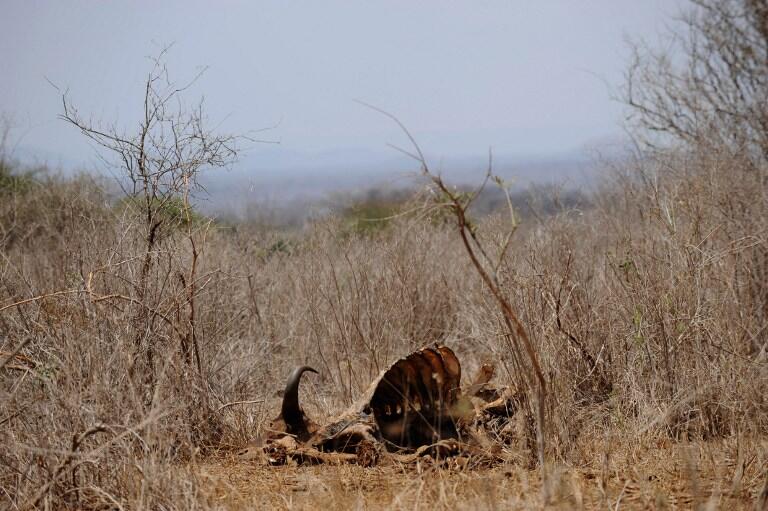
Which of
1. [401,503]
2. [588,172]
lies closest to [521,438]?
[401,503]

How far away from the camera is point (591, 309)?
4602 millimetres

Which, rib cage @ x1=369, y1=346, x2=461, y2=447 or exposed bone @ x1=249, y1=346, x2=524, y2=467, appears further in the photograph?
rib cage @ x1=369, y1=346, x2=461, y2=447

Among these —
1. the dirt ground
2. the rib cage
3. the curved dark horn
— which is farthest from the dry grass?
the rib cage

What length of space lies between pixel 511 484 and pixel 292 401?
3.96 ft

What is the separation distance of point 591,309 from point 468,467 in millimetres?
1559

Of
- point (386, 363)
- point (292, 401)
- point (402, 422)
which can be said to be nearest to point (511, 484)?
point (402, 422)

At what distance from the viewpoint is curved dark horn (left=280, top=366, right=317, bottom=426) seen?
3854mm

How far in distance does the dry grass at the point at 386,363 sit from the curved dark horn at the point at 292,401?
0.14 meters

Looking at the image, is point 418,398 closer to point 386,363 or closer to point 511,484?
point 511,484

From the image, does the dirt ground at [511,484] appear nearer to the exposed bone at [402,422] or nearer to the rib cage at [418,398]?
the exposed bone at [402,422]

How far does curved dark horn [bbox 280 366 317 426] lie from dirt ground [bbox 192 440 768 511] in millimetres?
356

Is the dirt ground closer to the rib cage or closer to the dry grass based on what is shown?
the dry grass

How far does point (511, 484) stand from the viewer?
126 inches

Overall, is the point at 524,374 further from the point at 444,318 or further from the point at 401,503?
the point at 444,318
